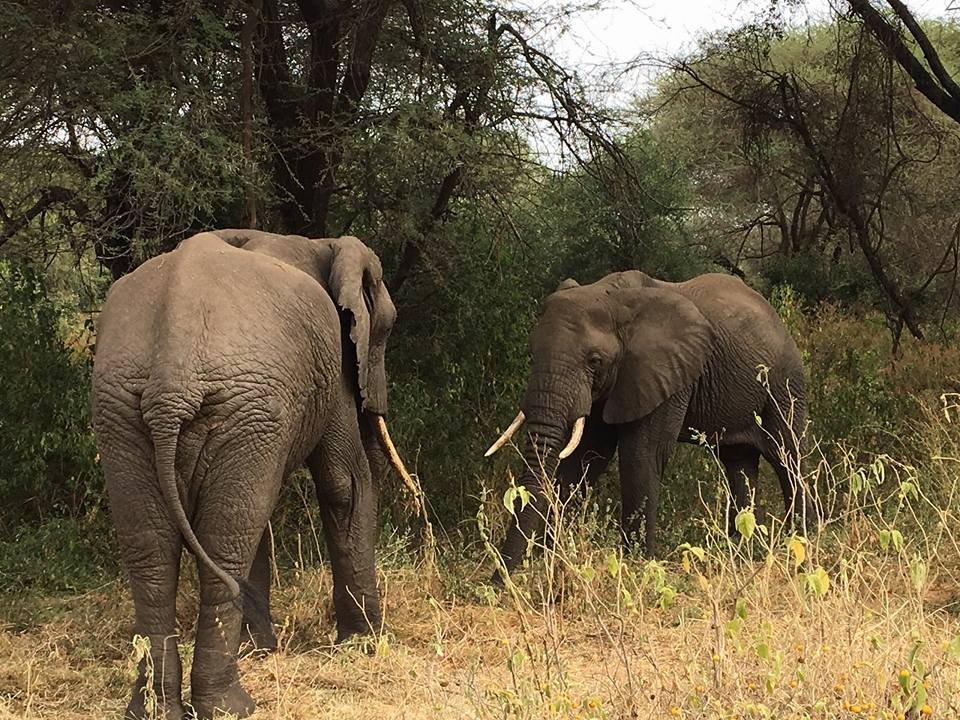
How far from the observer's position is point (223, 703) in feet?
15.9

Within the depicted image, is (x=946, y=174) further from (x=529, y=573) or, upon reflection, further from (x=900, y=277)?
(x=529, y=573)

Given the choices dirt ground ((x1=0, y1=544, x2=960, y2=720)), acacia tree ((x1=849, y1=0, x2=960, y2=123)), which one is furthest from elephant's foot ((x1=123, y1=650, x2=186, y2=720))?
acacia tree ((x1=849, y1=0, x2=960, y2=123))

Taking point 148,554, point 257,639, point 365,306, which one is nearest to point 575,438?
point 365,306

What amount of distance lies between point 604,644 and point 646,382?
2.41 m

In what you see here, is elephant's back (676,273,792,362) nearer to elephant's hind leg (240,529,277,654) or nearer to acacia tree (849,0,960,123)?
acacia tree (849,0,960,123)

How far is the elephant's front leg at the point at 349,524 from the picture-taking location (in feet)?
19.7

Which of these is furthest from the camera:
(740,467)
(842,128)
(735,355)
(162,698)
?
(842,128)

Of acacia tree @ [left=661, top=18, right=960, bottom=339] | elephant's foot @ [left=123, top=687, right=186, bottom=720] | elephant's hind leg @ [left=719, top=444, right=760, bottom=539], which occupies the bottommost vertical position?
elephant's hind leg @ [left=719, top=444, right=760, bottom=539]

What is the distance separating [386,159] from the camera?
8055 millimetres

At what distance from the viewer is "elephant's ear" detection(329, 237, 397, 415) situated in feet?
19.2

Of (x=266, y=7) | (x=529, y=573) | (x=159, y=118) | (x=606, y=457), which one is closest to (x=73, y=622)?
(x=529, y=573)

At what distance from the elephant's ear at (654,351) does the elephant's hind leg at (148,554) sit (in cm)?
368

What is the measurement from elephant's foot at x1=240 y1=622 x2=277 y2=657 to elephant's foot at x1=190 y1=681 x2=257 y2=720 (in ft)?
3.19

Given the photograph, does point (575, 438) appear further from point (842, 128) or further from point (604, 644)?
point (842, 128)
